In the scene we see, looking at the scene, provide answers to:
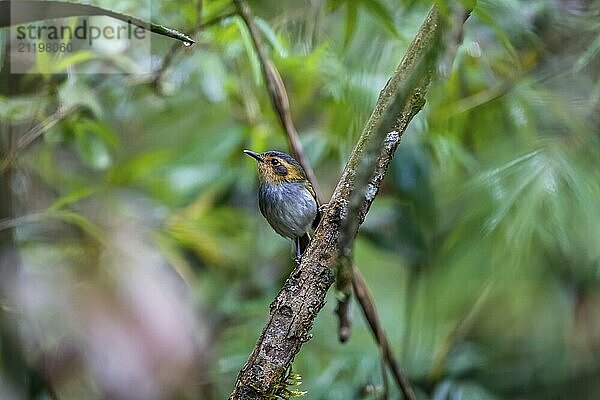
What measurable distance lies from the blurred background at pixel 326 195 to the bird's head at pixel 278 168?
0.49 ft

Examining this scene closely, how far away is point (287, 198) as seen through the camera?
0.69 meters

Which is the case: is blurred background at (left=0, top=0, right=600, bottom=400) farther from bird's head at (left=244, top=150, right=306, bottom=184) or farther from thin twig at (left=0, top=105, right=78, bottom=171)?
bird's head at (left=244, top=150, right=306, bottom=184)

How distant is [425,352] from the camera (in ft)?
3.71

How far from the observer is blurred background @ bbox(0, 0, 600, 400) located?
944 millimetres

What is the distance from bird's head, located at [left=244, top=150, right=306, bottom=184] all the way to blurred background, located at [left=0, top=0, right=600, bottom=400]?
150 mm

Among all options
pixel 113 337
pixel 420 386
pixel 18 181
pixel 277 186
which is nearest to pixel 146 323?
pixel 113 337

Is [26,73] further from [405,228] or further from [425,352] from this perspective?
[425,352]

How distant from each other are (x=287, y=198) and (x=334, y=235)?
0.17 meters

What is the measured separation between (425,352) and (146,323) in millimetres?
427

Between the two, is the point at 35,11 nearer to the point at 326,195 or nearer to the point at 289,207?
the point at 289,207

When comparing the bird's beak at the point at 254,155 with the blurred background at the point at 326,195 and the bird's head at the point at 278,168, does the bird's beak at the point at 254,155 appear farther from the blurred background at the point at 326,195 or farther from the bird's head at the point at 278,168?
the blurred background at the point at 326,195

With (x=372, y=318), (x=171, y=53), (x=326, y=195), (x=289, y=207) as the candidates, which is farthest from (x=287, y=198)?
(x=326, y=195)

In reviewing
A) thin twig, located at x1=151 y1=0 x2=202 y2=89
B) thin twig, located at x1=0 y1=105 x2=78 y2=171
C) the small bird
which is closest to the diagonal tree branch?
the small bird

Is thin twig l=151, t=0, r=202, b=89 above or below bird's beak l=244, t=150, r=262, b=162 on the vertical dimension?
above
